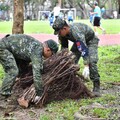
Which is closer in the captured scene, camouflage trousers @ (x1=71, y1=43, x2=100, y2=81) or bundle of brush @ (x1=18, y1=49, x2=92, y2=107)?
bundle of brush @ (x1=18, y1=49, x2=92, y2=107)

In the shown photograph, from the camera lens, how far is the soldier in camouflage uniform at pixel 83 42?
706 centimetres

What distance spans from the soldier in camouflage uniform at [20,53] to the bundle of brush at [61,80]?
35cm

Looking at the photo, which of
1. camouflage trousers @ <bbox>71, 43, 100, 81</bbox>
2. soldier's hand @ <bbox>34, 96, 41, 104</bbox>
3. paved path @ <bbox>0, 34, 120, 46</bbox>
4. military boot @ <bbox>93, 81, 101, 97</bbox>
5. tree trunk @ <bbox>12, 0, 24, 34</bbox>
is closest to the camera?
soldier's hand @ <bbox>34, 96, 41, 104</bbox>

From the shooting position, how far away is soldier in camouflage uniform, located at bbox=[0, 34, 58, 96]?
647cm

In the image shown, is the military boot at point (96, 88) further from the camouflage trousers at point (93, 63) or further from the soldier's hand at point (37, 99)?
the soldier's hand at point (37, 99)

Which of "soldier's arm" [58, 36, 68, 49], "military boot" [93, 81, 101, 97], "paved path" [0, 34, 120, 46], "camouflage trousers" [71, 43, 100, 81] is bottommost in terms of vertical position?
"paved path" [0, 34, 120, 46]

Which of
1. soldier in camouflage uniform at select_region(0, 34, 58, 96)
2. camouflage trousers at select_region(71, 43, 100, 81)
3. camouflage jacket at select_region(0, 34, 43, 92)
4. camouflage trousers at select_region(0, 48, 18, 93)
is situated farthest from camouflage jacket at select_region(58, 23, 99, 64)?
camouflage trousers at select_region(0, 48, 18, 93)

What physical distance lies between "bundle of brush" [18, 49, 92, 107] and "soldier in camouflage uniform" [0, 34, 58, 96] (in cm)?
35

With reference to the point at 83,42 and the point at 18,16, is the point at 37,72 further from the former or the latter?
the point at 18,16

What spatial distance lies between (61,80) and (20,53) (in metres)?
0.89

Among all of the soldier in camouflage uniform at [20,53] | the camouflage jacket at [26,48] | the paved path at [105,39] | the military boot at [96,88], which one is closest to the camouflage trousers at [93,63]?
the military boot at [96,88]

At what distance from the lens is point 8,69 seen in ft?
22.1

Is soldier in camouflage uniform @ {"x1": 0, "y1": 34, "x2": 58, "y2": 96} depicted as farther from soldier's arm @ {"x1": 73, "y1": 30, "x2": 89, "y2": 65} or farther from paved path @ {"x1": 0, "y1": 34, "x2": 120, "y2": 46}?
paved path @ {"x1": 0, "y1": 34, "x2": 120, "y2": 46}

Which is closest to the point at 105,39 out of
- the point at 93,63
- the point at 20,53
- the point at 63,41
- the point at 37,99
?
the point at 63,41
